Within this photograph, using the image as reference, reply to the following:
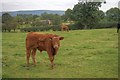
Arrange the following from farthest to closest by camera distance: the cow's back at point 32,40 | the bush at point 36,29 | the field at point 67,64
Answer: the bush at point 36,29, the cow's back at point 32,40, the field at point 67,64

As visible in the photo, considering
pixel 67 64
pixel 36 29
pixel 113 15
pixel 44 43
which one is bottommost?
pixel 67 64

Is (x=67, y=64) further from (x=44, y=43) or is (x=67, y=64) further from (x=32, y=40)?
(x=32, y=40)

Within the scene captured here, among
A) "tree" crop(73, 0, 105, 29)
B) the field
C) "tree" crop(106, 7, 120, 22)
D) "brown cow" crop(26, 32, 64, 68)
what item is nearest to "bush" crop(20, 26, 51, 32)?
the field

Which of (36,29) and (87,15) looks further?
(87,15)

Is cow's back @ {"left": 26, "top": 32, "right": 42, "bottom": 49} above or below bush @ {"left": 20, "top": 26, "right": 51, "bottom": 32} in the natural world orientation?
below

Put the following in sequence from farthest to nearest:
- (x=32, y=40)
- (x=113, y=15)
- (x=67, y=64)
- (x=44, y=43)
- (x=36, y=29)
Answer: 1. (x=113, y=15)
2. (x=36, y=29)
3. (x=67, y=64)
4. (x=32, y=40)
5. (x=44, y=43)

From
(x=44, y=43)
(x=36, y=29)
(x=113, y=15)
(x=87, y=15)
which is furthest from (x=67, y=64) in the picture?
(x=87, y=15)

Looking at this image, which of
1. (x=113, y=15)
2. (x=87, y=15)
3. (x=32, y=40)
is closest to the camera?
(x=32, y=40)

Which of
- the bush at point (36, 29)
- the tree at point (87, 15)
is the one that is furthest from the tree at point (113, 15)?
the bush at point (36, 29)

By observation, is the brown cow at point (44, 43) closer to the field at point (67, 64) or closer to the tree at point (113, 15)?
the field at point (67, 64)

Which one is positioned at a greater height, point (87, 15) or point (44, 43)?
point (87, 15)

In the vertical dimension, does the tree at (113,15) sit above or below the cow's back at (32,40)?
above

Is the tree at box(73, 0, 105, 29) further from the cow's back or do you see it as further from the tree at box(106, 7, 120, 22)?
the cow's back

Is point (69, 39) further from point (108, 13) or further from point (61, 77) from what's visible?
point (61, 77)
